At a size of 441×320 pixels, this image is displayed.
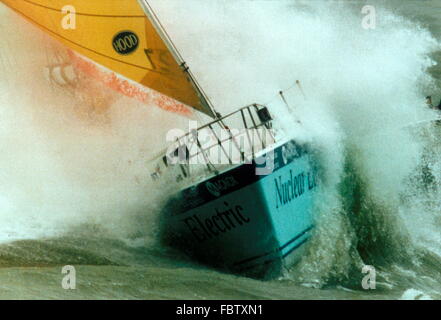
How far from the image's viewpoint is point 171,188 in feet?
27.8

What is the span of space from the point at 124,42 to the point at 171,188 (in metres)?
2.16

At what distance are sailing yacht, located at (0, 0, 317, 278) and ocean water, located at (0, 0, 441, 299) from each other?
0.29 metres

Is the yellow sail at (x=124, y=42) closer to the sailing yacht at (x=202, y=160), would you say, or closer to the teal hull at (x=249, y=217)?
the sailing yacht at (x=202, y=160)

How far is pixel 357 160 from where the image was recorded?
32.9 feet

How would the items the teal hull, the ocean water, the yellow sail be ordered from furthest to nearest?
the yellow sail
the teal hull
the ocean water

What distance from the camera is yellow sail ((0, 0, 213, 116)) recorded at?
29.2 feet

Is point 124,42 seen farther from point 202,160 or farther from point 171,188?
point 171,188

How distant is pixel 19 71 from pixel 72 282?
6480 mm

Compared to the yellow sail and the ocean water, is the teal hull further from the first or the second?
the yellow sail

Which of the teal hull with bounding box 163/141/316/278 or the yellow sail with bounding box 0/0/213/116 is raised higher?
the yellow sail with bounding box 0/0/213/116

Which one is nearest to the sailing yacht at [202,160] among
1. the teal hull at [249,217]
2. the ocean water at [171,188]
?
the teal hull at [249,217]

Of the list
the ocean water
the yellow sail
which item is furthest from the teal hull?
the yellow sail
